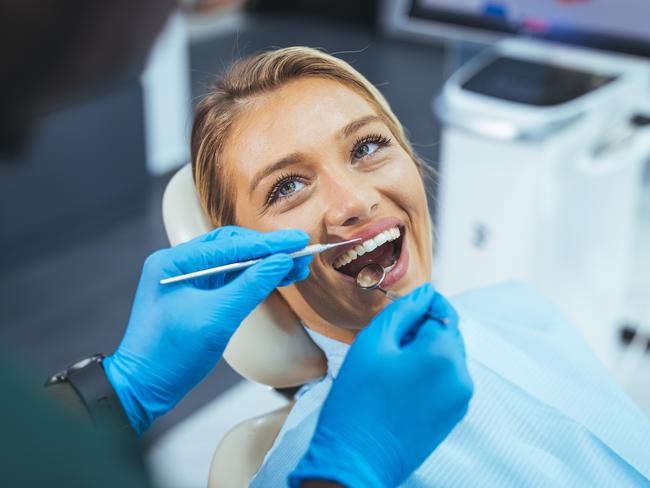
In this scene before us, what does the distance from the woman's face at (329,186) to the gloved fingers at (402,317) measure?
16 cm

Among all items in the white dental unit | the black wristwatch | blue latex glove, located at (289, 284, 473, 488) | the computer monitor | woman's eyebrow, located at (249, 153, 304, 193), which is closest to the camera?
blue latex glove, located at (289, 284, 473, 488)

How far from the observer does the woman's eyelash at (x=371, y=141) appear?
39.4 inches

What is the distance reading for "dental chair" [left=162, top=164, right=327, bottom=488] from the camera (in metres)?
1.00

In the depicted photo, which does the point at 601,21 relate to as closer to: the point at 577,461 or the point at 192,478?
the point at 577,461

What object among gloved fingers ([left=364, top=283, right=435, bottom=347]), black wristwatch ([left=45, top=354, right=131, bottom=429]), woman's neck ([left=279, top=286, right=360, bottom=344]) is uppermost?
gloved fingers ([left=364, top=283, right=435, bottom=347])

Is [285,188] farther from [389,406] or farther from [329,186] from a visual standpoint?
[389,406]

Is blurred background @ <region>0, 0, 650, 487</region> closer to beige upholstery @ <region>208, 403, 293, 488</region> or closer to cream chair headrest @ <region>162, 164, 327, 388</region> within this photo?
cream chair headrest @ <region>162, 164, 327, 388</region>

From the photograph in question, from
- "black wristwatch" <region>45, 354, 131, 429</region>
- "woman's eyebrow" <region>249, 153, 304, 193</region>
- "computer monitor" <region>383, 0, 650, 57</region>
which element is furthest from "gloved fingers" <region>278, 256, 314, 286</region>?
"computer monitor" <region>383, 0, 650, 57</region>

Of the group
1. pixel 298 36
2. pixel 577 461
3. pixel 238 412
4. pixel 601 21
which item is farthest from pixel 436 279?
pixel 298 36

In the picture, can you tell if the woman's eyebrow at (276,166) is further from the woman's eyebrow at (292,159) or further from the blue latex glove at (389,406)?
the blue latex glove at (389,406)

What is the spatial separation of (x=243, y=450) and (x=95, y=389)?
220 mm

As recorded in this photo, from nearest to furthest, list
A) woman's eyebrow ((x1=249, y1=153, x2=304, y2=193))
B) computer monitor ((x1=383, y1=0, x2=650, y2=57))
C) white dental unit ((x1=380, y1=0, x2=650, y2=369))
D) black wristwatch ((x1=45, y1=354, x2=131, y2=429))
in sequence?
black wristwatch ((x1=45, y1=354, x2=131, y2=429))
woman's eyebrow ((x1=249, y1=153, x2=304, y2=193))
computer monitor ((x1=383, y1=0, x2=650, y2=57))
white dental unit ((x1=380, y1=0, x2=650, y2=369))

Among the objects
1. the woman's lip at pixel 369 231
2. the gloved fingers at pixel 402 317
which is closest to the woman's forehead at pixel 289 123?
the woman's lip at pixel 369 231

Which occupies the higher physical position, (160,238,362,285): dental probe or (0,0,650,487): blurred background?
(160,238,362,285): dental probe
